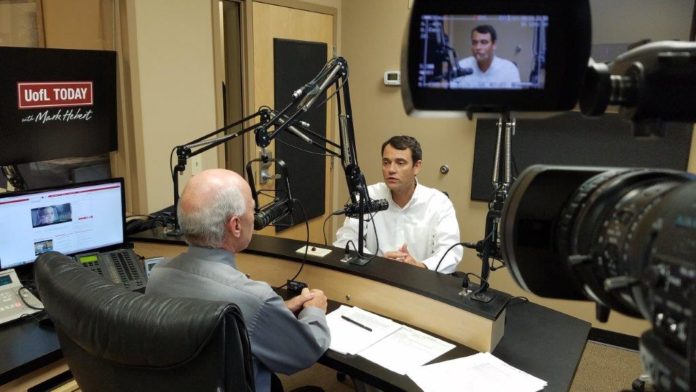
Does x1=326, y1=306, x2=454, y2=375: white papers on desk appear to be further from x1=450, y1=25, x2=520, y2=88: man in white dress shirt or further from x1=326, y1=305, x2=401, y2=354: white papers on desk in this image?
x1=450, y1=25, x2=520, y2=88: man in white dress shirt

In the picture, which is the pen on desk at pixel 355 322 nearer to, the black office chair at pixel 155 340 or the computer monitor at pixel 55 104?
the black office chair at pixel 155 340

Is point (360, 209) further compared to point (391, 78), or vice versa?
point (391, 78)

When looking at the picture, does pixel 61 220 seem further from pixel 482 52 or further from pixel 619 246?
pixel 619 246

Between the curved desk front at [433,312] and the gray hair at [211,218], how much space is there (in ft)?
1.60

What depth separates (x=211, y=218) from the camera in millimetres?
1428

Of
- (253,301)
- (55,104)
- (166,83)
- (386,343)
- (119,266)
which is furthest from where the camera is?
(166,83)

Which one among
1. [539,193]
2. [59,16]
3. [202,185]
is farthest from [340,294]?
[59,16]

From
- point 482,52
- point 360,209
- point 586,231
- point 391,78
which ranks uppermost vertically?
point 391,78

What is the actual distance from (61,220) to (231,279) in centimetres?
94

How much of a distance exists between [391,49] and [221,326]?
306 centimetres

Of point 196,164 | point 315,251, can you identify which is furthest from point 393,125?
point 315,251

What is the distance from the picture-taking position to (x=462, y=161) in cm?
351

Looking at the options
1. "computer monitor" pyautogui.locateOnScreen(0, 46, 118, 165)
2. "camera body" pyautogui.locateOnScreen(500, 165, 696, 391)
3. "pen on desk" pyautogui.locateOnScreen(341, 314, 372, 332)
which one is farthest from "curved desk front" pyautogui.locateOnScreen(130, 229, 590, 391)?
"computer monitor" pyautogui.locateOnScreen(0, 46, 118, 165)

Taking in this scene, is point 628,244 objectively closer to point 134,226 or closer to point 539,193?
point 539,193
